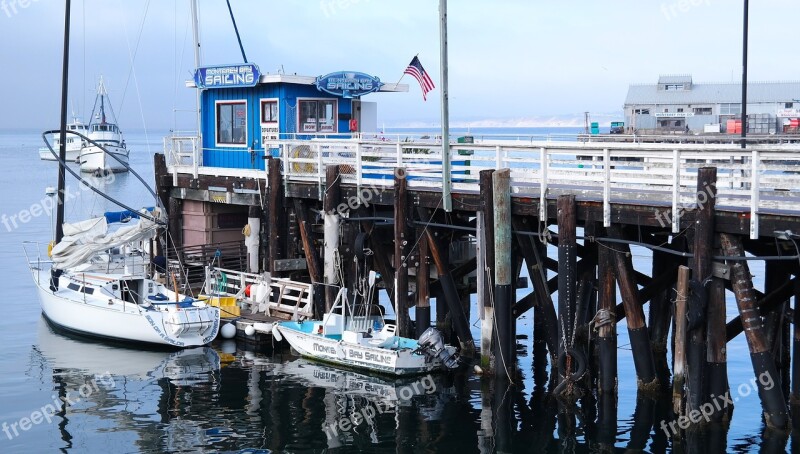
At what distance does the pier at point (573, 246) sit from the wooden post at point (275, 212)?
0.04 metres

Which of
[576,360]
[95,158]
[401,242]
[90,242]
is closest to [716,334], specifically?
[576,360]

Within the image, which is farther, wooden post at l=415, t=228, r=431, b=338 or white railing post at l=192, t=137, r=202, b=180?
white railing post at l=192, t=137, r=202, b=180

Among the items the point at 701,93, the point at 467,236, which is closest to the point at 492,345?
the point at 467,236

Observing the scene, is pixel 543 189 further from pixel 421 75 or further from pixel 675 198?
pixel 421 75

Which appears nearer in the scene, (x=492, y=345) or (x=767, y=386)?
(x=767, y=386)

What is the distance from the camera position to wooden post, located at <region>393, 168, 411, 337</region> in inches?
891

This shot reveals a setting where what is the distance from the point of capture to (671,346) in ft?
83.2

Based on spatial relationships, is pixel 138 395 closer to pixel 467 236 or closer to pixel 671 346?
pixel 467 236

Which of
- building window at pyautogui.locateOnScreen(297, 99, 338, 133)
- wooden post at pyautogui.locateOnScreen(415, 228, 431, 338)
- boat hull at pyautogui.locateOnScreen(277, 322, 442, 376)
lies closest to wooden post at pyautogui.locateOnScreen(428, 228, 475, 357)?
wooden post at pyautogui.locateOnScreen(415, 228, 431, 338)

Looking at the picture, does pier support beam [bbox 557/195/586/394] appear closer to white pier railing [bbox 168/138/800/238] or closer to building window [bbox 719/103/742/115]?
white pier railing [bbox 168/138/800/238]

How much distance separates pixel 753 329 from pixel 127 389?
45.2 ft

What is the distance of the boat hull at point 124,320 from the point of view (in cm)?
2541

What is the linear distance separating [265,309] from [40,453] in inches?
354

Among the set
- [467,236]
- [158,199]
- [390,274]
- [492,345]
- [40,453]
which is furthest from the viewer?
[158,199]
